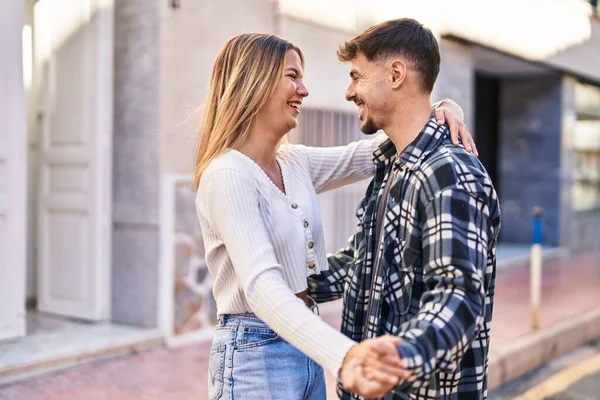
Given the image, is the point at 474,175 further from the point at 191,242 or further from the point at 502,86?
the point at 502,86

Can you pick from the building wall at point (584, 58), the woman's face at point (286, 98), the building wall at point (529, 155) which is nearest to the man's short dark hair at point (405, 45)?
→ the woman's face at point (286, 98)

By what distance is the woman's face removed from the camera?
2154 millimetres

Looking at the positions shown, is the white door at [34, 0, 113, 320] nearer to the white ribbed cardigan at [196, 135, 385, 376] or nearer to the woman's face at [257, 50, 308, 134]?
the white ribbed cardigan at [196, 135, 385, 376]

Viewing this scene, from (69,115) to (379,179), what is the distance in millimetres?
4227

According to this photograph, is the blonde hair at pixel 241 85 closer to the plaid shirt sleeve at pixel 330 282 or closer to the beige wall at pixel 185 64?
the plaid shirt sleeve at pixel 330 282

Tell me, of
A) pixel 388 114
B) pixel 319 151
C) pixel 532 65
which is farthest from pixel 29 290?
pixel 532 65

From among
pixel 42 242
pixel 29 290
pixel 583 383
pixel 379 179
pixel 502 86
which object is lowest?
pixel 583 383

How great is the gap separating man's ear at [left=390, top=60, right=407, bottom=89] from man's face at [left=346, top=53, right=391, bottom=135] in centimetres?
2

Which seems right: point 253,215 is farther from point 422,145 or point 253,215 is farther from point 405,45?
point 405,45

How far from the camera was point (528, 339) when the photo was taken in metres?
6.25

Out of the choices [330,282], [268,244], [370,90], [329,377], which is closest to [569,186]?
[329,377]

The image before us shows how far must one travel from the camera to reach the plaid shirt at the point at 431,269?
1697 mm

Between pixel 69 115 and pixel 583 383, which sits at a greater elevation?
pixel 69 115

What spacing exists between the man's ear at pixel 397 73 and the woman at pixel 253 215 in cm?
30
